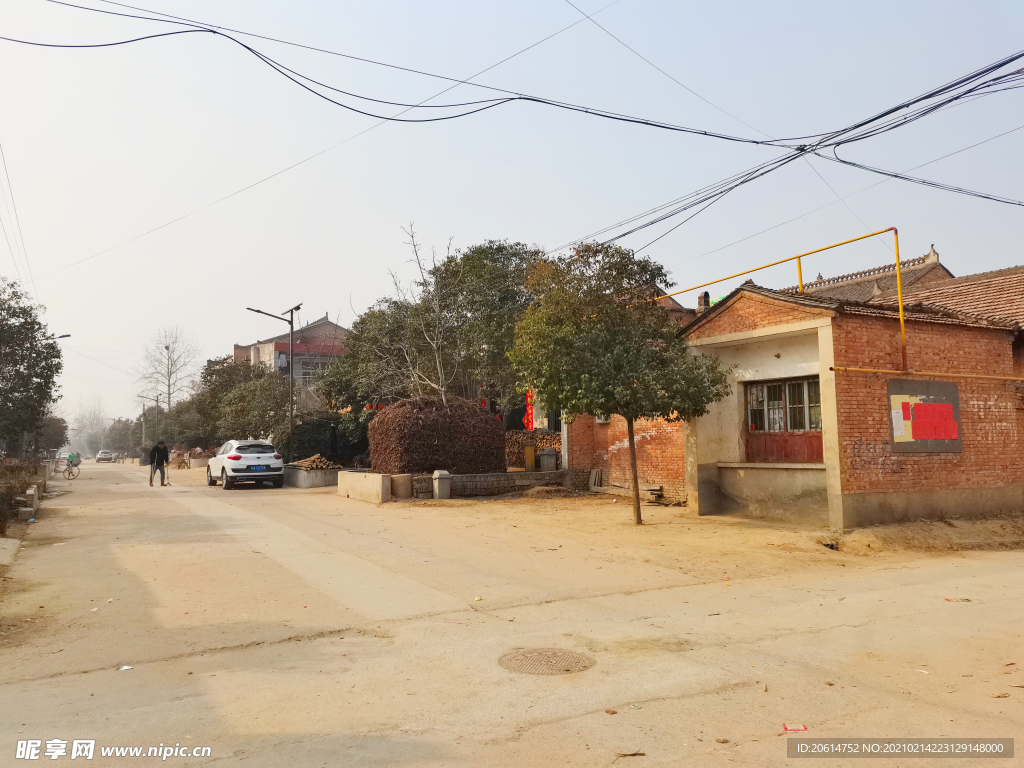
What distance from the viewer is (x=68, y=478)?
101ft

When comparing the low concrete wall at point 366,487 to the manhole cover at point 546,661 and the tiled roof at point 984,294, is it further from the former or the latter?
the manhole cover at point 546,661

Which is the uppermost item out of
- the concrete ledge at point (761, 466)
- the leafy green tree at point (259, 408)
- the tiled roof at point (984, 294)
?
the tiled roof at point (984, 294)

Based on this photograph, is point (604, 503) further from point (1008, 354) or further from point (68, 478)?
point (68, 478)

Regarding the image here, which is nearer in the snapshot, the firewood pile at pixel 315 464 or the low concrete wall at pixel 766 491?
the low concrete wall at pixel 766 491

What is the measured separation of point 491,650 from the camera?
5727 millimetres

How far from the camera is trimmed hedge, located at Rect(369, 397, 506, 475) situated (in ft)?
63.1

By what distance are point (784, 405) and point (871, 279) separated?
2318 centimetres

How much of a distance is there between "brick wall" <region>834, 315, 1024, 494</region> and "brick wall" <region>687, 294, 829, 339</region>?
0.86 metres

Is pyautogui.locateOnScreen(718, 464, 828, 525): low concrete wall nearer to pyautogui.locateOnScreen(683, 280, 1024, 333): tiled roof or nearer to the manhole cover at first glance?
pyautogui.locateOnScreen(683, 280, 1024, 333): tiled roof

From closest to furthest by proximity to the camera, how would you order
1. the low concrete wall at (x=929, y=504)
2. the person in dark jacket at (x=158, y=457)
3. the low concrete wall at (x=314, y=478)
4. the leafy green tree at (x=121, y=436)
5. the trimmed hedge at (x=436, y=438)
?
the low concrete wall at (x=929, y=504) < the trimmed hedge at (x=436, y=438) < the low concrete wall at (x=314, y=478) < the person in dark jacket at (x=158, y=457) < the leafy green tree at (x=121, y=436)

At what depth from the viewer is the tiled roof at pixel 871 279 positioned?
106 feet

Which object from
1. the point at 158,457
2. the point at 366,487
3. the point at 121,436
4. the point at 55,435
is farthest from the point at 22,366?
the point at 121,436

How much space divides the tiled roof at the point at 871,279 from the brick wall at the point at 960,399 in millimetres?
18336

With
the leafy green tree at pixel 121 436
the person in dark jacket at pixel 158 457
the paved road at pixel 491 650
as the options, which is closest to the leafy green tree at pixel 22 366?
the person in dark jacket at pixel 158 457
